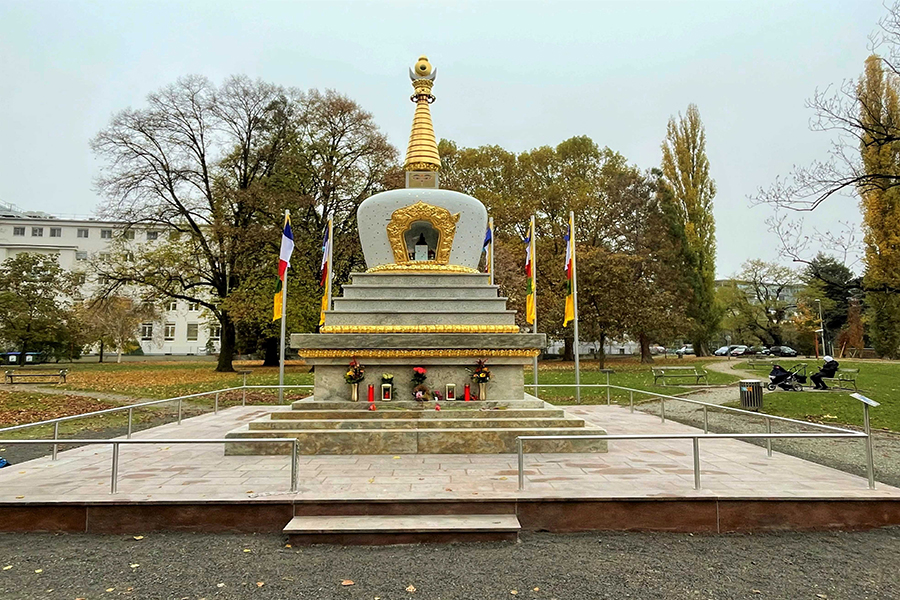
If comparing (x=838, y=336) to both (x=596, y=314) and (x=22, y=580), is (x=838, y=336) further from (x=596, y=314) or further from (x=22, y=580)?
(x=22, y=580)

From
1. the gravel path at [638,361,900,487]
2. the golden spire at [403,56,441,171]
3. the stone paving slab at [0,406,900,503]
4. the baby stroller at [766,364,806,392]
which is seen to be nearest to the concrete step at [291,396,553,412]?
the stone paving slab at [0,406,900,503]

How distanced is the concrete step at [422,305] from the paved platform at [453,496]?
433cm

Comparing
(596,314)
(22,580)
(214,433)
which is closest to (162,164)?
(214,433)

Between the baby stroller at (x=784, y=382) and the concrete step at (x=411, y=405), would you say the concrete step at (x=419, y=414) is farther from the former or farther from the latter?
the baby stroller at (x=784, y=382)

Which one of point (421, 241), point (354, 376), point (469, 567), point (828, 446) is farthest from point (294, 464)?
point (828, 446)

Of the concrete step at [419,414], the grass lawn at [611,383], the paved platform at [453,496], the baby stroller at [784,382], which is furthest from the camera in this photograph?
the grass lawn at [611,383]

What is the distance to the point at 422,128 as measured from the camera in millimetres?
15688

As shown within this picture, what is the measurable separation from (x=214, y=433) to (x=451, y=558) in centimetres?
787

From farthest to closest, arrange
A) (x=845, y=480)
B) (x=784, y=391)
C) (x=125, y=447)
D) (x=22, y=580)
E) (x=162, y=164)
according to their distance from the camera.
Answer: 1. (x=162, y=164)
2. (x=784, y=391)
3. (x=125, y=447)
4. (x=845, y=480)
5. (x=22, y=580)

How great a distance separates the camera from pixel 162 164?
29516mm

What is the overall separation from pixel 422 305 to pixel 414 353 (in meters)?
1.76

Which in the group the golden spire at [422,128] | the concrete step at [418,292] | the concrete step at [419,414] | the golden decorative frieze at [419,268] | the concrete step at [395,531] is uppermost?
the golden spire at [422,128]

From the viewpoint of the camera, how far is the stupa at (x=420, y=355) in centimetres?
948

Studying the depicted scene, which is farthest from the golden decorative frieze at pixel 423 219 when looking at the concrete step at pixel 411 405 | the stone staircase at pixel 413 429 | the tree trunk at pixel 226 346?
the tree trunk at pixel 226 346
